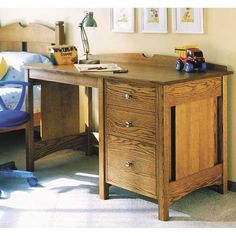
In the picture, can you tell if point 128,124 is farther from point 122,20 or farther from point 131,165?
point 122,20

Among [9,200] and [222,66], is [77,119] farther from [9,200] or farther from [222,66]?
[222,66]

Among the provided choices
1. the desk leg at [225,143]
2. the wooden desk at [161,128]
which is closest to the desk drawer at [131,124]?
the wooden desk at [161,128]

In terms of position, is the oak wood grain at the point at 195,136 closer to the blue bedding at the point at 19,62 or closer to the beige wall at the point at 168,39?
the beige wall at the point at 168,39

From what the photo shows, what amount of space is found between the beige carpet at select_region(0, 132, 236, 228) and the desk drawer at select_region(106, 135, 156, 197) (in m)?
0.14

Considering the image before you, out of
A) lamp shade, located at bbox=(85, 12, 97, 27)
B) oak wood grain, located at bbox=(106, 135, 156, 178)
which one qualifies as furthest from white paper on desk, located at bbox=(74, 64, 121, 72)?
oak wood grain, located at bbox=(106, 135, 156, 178)

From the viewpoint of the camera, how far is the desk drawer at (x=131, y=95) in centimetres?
262

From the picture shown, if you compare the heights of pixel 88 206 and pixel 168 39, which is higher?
pixel 168 39

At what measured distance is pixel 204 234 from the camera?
2.45m

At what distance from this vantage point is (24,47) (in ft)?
14.9

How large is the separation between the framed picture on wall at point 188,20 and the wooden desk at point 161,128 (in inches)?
8.3

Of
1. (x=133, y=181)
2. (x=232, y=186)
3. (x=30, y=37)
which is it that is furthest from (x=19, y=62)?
(x=232, y=186)

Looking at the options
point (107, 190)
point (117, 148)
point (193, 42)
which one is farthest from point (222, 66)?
point (107, 190)

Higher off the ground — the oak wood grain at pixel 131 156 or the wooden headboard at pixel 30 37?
the wooden headboard at pixel 30 37

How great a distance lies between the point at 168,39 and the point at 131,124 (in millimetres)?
814
